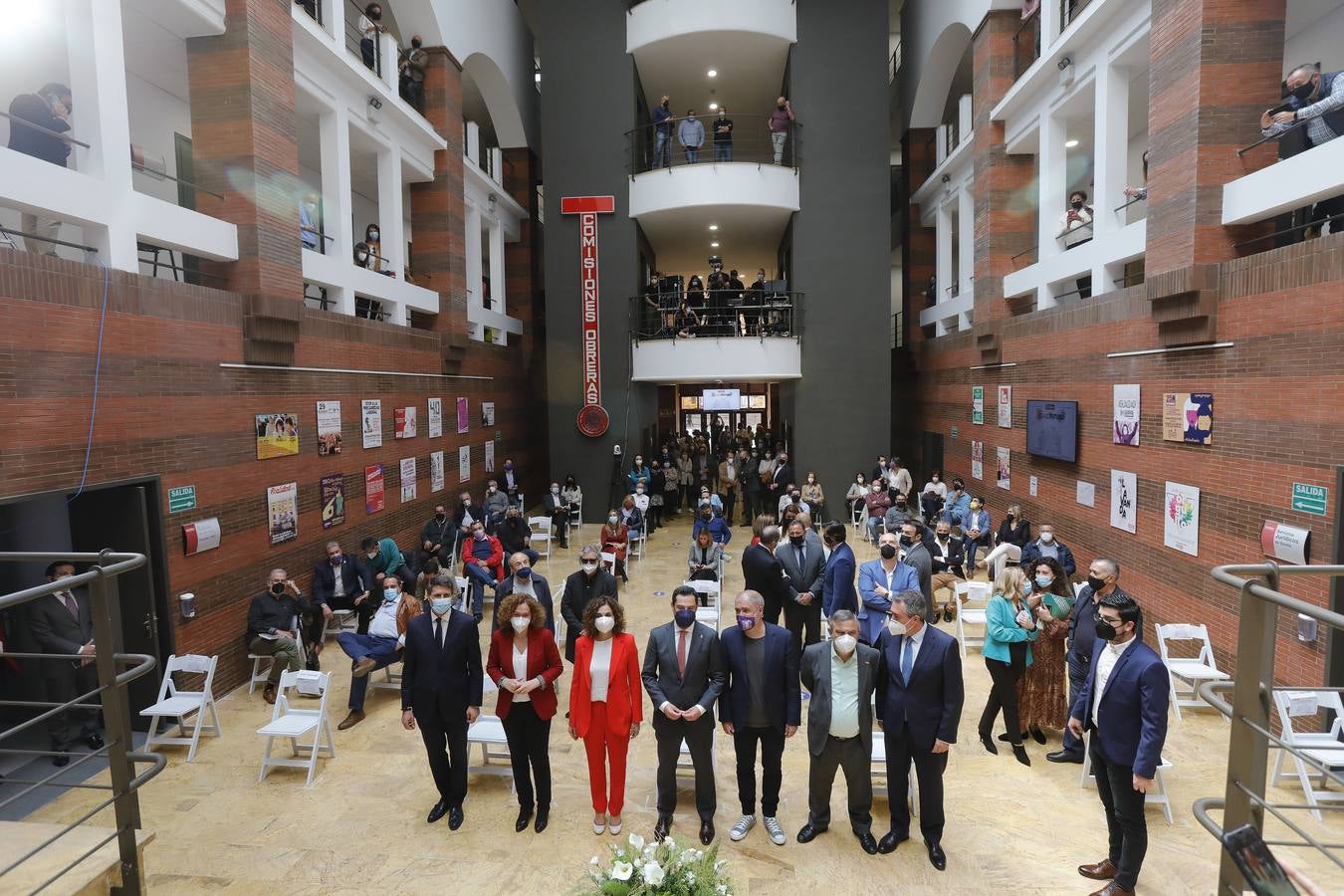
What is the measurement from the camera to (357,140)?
12578 mm

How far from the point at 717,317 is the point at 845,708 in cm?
1373

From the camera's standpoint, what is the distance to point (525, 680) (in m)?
5.19

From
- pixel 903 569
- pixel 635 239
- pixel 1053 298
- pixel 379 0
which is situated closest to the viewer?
pixel 903 569

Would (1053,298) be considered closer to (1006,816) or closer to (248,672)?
(1006,816)

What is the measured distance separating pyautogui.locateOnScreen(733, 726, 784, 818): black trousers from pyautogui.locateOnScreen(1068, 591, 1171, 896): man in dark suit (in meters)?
2.01

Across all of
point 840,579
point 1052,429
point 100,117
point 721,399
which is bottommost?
point 840,579

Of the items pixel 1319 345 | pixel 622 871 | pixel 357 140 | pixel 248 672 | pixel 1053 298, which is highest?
pixel 357 140

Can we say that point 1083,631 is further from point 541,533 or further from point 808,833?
point 541,533

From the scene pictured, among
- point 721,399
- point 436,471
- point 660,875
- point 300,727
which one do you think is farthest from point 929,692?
point 721,399

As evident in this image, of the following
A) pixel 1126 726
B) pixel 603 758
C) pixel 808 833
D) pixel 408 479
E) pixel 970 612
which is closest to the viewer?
pixel 1126 726

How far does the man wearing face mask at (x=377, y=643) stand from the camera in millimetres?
7355

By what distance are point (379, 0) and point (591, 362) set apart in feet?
26.9

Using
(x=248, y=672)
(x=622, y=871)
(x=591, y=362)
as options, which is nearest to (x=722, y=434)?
(x=591, y=362)

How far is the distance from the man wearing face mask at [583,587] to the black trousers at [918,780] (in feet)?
9.52
